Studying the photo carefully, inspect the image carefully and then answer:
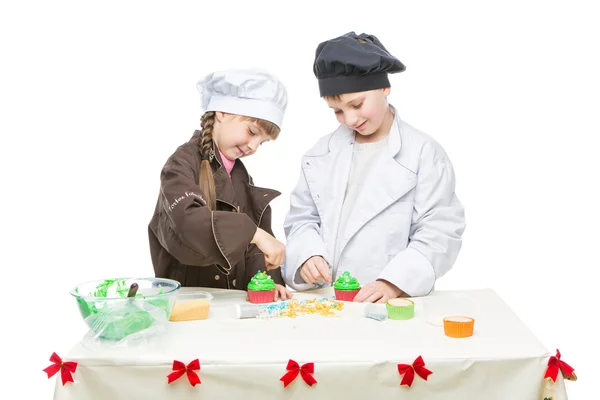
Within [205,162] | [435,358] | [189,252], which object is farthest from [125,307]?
[435,358]

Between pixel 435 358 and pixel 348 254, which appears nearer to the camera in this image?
pixel 435 358

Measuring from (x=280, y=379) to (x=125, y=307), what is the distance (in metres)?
0.45

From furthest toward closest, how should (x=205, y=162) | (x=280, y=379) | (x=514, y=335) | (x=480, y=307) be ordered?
(x=205, y=162), (x=480, y=307), (x=514, y=335), (x=280, y=379)

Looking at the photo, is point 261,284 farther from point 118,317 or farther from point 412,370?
point 412,370

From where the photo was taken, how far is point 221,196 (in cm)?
240

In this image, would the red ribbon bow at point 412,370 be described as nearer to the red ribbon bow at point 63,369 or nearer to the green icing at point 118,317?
the green icing at point 118,317

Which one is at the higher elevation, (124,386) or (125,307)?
(125,307)

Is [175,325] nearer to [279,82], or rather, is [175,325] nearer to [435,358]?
[435,358]

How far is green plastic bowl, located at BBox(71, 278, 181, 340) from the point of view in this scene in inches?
73.7

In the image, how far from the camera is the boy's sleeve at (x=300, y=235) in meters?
2.48

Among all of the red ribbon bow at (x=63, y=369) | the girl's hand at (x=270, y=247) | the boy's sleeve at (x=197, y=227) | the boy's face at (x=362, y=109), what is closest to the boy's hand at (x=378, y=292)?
the girl's hand at (x=270, y=247)

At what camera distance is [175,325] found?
202cm

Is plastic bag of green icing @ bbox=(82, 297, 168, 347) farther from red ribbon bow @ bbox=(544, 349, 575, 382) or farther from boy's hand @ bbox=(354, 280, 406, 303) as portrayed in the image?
red ribbon bow @ bbox=(544, 349, 575, 382)

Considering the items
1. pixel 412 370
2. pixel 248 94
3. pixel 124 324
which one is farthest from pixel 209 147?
pixel 412 370
